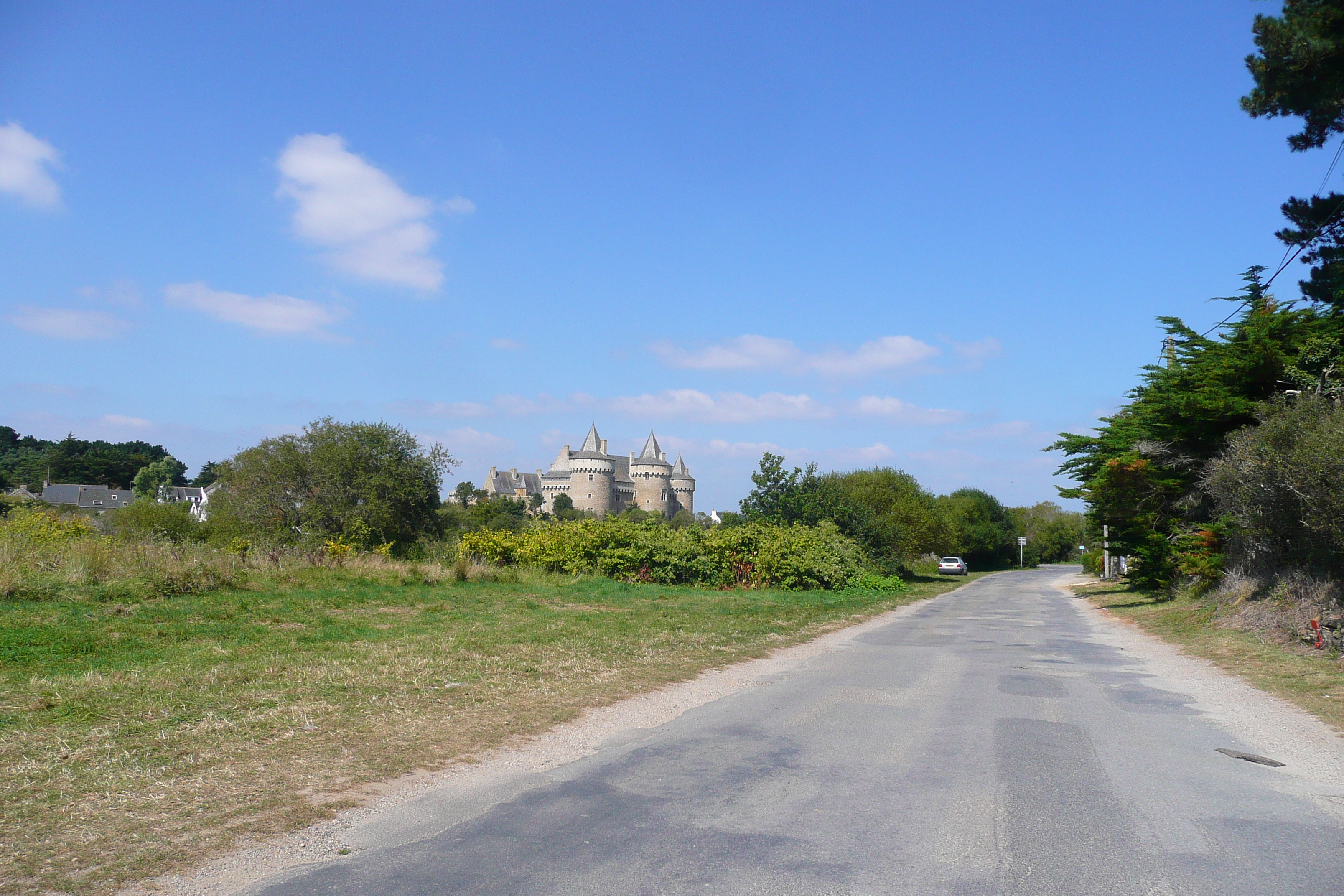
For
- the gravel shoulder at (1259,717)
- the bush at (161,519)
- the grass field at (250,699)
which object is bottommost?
the grass field at (250,699)

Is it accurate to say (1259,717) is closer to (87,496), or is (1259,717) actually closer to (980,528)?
(980,528)

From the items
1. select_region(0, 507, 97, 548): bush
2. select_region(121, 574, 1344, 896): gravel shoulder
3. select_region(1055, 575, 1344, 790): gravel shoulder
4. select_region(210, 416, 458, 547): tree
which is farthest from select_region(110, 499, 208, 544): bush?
select_region(1055, 575, 1344, 790): gravel shoulder

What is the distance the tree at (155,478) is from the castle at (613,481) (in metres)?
48.1

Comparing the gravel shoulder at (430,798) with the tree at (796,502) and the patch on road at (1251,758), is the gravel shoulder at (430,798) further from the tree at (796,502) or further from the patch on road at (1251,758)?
the tree at (796,502)

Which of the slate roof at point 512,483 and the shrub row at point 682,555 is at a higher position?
the slate roof at point 512,483

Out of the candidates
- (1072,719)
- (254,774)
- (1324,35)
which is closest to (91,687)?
(254,774)

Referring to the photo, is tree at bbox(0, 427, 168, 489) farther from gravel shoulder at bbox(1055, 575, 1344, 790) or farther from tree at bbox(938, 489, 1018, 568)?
gravel shoulder at bbox(1055, 575, 1344, 790)

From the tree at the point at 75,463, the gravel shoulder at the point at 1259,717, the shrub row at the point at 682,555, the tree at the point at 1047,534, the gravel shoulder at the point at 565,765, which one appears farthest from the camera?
the tree at the point at 75,463

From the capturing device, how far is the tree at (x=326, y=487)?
39281 millimetres

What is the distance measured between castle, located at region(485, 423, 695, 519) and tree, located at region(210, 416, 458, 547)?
93.7 meters

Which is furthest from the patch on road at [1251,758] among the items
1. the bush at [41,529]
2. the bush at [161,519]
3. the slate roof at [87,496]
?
the slate roof at [87,496]

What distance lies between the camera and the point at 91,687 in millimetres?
8133

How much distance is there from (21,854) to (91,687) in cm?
434

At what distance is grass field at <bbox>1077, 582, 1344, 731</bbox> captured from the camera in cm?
1002
